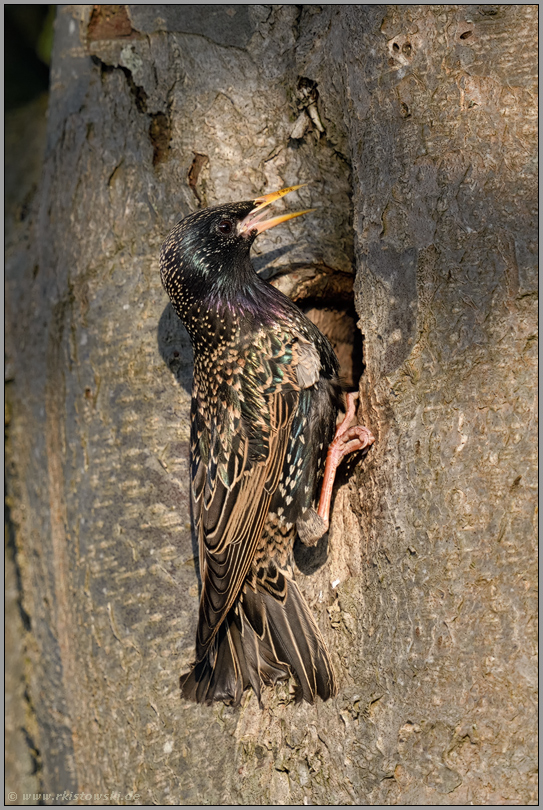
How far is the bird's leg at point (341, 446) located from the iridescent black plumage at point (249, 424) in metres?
0.04

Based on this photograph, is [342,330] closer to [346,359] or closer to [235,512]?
[346,359]

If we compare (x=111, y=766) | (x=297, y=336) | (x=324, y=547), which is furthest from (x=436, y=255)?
(x=111, y=766)

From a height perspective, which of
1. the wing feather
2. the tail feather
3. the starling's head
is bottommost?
the tail feather

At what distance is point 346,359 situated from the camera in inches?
116

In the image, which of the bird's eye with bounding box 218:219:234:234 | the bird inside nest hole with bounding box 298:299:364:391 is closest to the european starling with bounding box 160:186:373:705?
the bird's eye with bounding box 218:219:234:234

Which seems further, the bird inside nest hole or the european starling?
the bird inside nest hole

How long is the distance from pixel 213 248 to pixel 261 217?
0.25 m

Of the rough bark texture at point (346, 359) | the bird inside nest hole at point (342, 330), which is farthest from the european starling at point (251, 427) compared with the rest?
the bird inside nest hole at point (342, 330)

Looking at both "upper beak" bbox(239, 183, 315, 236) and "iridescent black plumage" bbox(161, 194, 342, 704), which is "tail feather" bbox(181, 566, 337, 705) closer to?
"iridescent black plumage" bbox(161, 194, 342, 704)

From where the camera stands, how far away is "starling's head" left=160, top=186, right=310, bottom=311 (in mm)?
2412

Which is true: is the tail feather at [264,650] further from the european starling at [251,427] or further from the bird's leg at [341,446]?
the bird's leg at [341,446]

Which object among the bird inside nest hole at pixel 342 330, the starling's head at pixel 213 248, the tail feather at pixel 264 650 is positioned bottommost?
the tail feather at pixel 264 650

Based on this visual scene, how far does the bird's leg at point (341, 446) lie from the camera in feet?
7.51

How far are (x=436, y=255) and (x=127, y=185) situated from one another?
139cm
